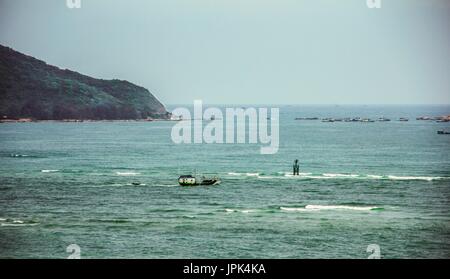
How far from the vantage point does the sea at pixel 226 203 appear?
28016 mm

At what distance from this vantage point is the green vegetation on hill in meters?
101

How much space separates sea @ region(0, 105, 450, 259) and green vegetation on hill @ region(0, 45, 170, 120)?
22273 millimetres

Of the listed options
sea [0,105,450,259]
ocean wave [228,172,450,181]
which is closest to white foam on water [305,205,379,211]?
sea [0,105,450,259]

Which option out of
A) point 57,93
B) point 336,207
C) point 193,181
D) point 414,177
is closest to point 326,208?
point 336,207

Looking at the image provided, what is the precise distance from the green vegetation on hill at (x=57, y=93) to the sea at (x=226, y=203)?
22273 mm

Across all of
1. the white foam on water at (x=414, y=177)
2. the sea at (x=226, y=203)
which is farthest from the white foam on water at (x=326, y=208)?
the white foam on water at (x=414, y=177)

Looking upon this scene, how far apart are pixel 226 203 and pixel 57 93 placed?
69.1 meters

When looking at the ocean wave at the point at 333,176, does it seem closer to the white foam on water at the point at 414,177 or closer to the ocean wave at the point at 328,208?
the white foam on water at the point at 414,177

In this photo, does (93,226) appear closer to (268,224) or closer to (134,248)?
(134,248)

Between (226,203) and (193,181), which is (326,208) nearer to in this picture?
(226,203)

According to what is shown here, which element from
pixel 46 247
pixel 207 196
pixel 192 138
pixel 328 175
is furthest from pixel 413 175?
pixel 192 138

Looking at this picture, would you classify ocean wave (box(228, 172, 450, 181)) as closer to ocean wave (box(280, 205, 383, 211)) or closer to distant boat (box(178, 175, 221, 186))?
distant boat (box(178, 175, 221, 186))

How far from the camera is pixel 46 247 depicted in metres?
27.6

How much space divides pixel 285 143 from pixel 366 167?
27.4 meters
